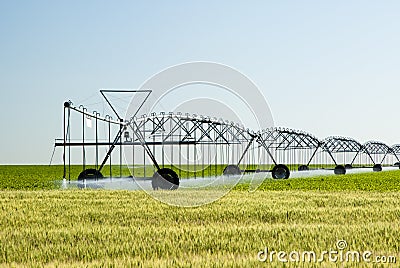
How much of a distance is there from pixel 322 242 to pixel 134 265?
3911mm

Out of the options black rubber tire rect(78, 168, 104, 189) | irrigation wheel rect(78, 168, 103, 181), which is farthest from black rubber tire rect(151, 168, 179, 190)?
irrigation wheel rect(78, 168, 103, 181)

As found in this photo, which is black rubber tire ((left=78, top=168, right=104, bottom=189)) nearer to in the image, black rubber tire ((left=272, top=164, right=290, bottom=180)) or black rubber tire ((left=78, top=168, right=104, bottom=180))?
black rubber tire ((left=78, top=168, right=104, bottom=180))

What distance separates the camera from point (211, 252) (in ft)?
37.1

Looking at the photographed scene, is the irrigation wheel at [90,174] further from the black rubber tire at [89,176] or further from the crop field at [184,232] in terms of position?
the crop field at [184,232]
